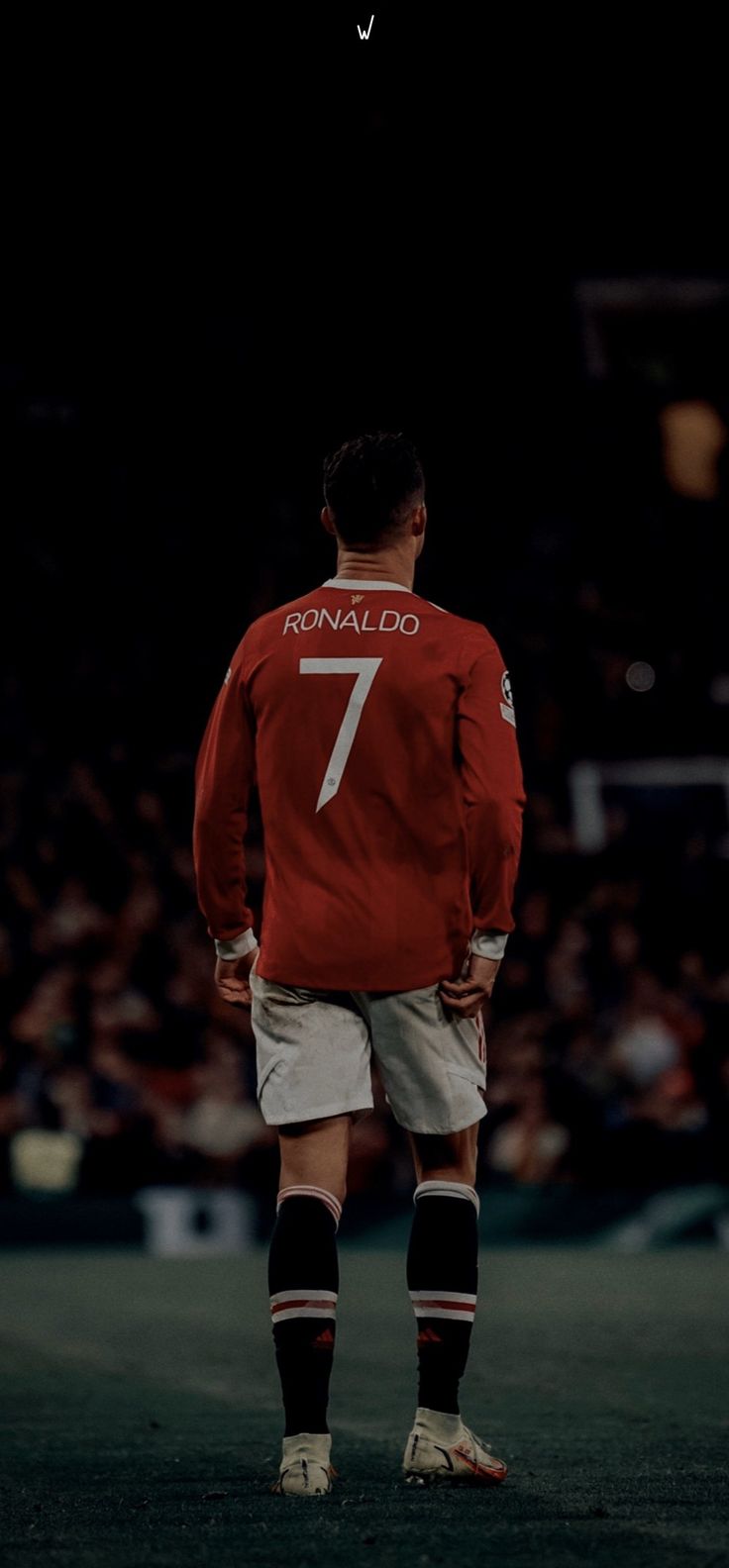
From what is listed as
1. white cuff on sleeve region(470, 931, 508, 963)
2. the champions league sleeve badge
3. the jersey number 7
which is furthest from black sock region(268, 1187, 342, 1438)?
the champions league sleeve badge

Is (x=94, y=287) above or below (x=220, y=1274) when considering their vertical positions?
above

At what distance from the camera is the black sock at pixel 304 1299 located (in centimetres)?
302

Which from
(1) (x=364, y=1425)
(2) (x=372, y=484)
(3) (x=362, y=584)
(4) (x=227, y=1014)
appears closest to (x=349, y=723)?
(3) (x=362, y=584)

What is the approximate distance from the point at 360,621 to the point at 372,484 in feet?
0.80

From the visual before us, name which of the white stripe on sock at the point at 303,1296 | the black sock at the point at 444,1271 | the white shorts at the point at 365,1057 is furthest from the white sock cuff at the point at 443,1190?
the white stripe on sock at the point at 303,1296

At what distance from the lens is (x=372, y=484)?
3270 mm

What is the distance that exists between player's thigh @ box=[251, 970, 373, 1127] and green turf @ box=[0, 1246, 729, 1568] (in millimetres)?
605

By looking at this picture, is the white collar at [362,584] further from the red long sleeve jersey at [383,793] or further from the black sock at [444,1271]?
the black sock at [444,1271]

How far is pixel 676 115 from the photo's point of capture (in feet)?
33.9

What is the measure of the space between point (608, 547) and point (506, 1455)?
10823mm

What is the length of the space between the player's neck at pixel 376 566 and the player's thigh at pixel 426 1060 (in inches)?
29.1

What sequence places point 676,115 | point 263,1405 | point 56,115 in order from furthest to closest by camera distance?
1. point 676,115
2. point 56,115
3. point 263,1405

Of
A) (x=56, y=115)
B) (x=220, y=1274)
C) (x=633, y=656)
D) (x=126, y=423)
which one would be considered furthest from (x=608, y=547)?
(x=220, y=1274)

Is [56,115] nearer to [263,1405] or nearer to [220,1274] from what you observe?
[220,1274]
